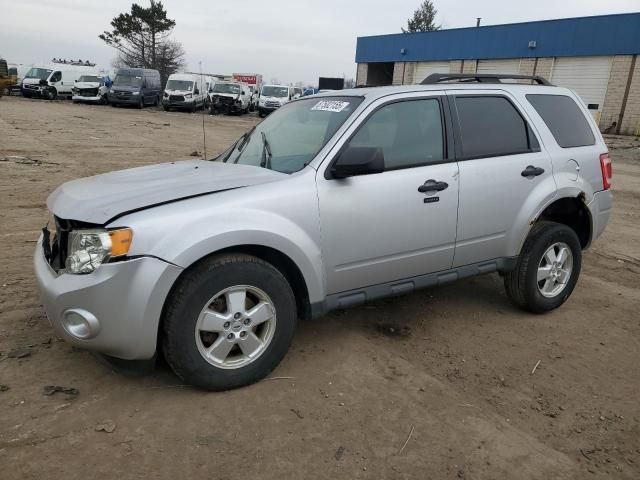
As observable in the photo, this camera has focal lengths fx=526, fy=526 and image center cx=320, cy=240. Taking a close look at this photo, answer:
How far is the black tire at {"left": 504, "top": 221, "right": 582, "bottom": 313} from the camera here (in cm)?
423

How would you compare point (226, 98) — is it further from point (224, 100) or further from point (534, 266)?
point (534, 266)

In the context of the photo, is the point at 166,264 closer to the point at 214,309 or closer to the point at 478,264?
the point at 214,309

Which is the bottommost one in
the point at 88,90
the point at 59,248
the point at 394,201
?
the point at 59,248

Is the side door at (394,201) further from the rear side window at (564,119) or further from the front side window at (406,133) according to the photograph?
the rear side window at (564,119)

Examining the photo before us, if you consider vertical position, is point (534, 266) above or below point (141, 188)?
below

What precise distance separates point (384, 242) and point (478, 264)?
100cm

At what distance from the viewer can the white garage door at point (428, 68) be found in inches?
1492

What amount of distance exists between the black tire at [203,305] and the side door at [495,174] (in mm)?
1481

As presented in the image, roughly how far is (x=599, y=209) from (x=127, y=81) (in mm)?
32949

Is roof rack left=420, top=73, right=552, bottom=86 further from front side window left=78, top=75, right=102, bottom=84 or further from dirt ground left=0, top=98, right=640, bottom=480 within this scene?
front side window left=78, top=75, right=102, bottom=84

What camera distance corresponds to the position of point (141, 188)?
3152 millimetres

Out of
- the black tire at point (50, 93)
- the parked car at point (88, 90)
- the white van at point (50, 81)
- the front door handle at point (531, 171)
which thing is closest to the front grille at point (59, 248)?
the front door handle at point (531, 171)

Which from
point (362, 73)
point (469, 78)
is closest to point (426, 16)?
point (362, 73)

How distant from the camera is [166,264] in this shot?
2.71 meters
